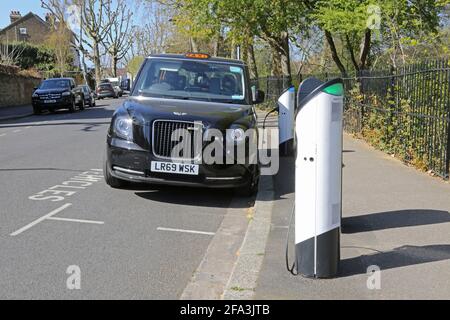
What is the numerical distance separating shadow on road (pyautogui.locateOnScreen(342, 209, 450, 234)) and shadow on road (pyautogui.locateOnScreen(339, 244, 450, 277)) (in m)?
0.72

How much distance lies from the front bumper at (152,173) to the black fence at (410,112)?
3.26m

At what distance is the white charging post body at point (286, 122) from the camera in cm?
1113

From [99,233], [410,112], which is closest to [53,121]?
[410,112]

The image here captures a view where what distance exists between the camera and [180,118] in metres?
7.03

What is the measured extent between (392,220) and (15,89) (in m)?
33.2

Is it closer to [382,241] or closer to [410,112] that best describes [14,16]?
[410,112]

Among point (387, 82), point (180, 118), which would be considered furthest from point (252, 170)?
point (387, 82)

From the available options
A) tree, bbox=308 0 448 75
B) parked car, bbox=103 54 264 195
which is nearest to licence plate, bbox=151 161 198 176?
parked car, bbox=103 54 264 195

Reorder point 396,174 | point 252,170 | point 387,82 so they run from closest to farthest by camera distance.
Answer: point 252,170 < point 396,174 < point 387,82

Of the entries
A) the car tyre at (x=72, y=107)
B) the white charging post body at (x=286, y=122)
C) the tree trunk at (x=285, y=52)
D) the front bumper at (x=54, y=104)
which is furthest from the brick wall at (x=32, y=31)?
the white charging post body at (x=286, y=122)

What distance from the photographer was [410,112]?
9961 mm

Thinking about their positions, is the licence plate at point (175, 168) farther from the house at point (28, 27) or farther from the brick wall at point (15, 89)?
the house at point (28, 27)
